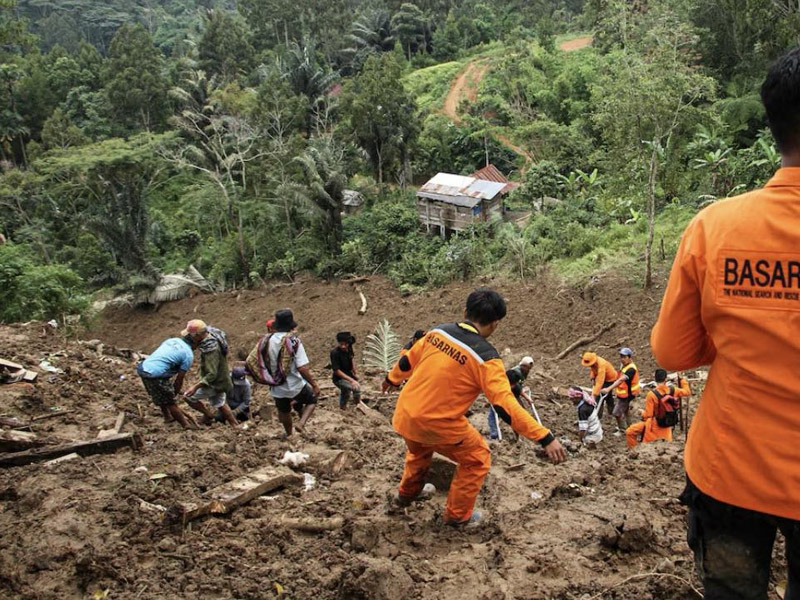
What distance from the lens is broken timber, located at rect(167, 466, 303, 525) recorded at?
4277 mm

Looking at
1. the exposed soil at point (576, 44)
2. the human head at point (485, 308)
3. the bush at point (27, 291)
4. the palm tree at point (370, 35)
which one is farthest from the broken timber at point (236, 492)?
the palm tree at point (370, 35)

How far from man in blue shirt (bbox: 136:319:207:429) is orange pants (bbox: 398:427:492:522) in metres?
3.64

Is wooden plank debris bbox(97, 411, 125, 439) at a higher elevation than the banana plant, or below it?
higher

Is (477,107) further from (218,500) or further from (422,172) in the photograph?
(218,500)

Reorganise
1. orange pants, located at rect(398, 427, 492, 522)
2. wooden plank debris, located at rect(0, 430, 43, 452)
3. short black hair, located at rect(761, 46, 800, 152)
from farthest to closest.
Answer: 1. wooden plank debris, located at rect(0, 430, 43, 452)
2. orange pants, located at rect(398, 427, 492, 522)
3. short black hair, located at rect(761, 46, 800, 152)

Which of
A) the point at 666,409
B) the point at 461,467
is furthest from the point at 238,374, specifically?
the point at 666,409

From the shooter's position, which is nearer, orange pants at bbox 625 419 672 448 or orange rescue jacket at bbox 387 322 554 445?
orange rescue jacket at bbox 387 322 554 445

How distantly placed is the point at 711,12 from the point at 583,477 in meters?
24.7

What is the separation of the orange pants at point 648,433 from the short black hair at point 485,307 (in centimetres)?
437

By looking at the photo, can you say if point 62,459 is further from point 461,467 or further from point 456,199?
point 456,199

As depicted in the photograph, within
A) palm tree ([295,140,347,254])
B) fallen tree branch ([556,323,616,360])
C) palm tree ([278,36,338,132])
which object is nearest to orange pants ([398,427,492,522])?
fallen tree branch ([556,323,616,360])

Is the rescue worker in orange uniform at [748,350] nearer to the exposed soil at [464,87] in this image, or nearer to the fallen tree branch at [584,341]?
the fallen tree branch at [584,341]

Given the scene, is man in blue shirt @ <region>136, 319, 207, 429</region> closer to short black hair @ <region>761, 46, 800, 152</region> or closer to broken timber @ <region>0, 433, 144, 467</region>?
broken timber @ <region>0, 433, 144, 467</region>

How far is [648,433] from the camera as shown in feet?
24.4
